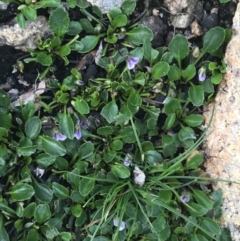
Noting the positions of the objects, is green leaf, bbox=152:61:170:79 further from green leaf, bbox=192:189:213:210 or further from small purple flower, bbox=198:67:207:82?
green leaf, bbox=192:189:213:210

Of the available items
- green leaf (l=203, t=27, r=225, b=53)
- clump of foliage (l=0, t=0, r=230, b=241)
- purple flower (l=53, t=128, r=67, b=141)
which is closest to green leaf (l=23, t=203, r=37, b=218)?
clump of foliage (l=0, t=0, r=230, b=241)

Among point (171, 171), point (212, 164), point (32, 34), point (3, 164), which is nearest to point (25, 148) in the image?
point (3, 164)

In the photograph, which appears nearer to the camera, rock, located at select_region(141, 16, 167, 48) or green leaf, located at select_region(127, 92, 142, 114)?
green leaf, located at select_region(127, 92, 142, 114)

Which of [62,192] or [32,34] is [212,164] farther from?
[32,34]

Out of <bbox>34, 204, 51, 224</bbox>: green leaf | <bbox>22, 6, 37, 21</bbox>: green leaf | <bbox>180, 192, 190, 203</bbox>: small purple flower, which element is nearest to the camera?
<bbox>22, 6, 37, 21</bbox>: green leaf

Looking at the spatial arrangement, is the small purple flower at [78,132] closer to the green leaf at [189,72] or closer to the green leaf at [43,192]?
the green leaf at [43,192]

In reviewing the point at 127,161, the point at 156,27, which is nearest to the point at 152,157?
the point at 127,161

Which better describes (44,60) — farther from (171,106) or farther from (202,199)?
Answer: (202,199)
